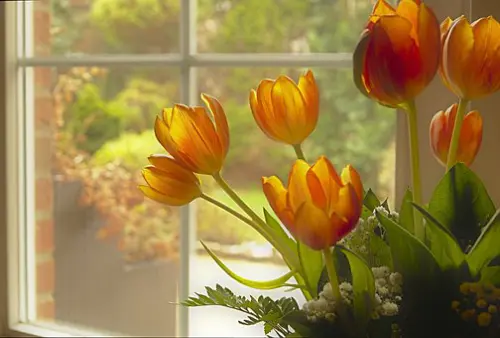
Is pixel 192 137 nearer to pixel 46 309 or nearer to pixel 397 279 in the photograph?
pixel 397 279

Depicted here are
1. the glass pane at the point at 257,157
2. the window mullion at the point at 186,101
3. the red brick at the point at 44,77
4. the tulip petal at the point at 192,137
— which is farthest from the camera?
the red brick at the point at 44,77

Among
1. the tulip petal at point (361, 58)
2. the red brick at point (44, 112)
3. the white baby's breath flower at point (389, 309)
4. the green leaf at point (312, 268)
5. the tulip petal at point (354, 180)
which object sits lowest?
the white baby's breath flower at point (389, 309)

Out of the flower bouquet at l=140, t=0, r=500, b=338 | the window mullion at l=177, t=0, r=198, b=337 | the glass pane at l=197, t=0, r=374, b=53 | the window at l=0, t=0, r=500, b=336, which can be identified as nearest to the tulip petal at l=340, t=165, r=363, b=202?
the flower bouquet at l=140, t=0, r=500, b=338

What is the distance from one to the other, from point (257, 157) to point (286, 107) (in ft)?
1.35

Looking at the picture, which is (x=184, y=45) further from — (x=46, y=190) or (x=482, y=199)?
(x=482, y=199)

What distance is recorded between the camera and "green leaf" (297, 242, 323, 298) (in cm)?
77

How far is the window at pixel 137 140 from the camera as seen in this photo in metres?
1.11

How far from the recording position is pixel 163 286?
1268 mm

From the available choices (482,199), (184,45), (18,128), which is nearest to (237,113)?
(184,45)

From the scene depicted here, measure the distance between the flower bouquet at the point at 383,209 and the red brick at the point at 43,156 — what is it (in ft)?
2.03

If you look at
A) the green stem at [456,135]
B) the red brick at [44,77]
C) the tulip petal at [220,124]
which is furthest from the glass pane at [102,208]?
the green stem at [456,135]

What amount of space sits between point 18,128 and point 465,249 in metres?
0.83

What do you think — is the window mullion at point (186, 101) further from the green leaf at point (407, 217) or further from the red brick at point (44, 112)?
the green leaf at point (407, 217)

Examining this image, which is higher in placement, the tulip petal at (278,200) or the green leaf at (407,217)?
the tulip petal at (278,200)
